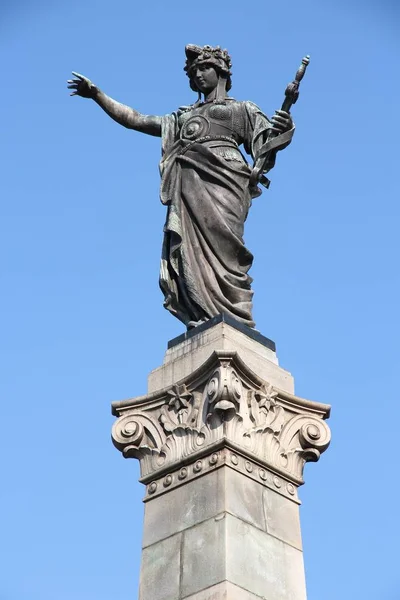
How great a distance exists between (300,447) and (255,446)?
0.74 m

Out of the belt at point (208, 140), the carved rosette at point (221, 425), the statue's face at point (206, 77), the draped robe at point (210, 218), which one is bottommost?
the carved rosette at point (221, 425)

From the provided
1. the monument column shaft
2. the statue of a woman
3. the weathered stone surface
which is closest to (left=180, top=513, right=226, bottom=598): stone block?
the monument column shaft

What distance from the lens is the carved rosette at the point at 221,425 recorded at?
45.6 ft

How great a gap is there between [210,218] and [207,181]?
629mm

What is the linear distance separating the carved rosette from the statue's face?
458cm

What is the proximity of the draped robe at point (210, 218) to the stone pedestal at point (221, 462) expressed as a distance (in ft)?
1.88

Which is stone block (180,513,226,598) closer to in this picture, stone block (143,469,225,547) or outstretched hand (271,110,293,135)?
stone block (143,469,225,547)

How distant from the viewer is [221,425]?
45.5ft

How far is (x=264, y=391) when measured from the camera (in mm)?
14508

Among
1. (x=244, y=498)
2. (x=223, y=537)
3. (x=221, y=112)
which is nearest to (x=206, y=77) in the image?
(x=221, y=112)

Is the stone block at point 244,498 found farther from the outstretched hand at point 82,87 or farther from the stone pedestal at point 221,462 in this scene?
the outstretched hand at point 82,87

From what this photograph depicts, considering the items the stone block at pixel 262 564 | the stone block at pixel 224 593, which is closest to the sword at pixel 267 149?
the stone block at pixel 262 564

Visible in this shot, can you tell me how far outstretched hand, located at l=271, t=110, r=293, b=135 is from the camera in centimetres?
1619

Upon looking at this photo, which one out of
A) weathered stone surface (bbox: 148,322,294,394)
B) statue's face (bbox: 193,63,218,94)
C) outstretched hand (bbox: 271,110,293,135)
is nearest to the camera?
weathered stone surface (bbox: 148,322,294,394)
